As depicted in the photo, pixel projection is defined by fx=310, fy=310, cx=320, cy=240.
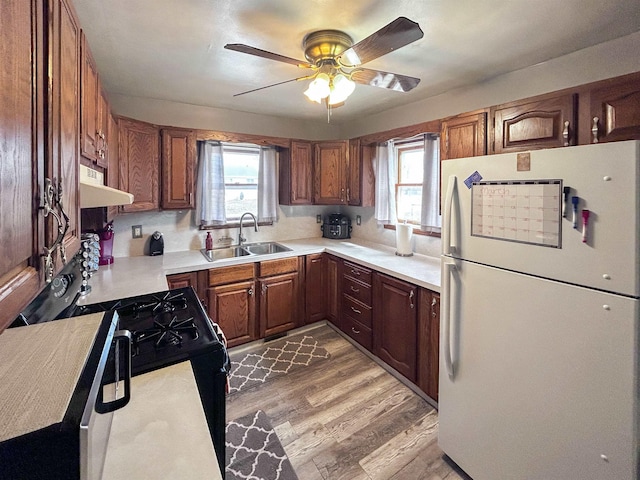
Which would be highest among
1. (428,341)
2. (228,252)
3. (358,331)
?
(228,252)

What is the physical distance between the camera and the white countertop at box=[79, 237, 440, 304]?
6.70ft

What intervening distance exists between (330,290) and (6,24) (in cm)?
299

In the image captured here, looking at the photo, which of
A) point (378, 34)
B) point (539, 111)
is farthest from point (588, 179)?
point (378, 34)

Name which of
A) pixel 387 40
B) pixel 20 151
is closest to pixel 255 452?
pixel 20 151

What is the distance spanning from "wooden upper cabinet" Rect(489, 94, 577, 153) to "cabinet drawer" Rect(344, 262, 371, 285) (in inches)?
53.9

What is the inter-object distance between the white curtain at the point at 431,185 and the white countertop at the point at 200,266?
34 centimetres

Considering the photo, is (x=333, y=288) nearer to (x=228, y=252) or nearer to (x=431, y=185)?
(x=228, y=252)

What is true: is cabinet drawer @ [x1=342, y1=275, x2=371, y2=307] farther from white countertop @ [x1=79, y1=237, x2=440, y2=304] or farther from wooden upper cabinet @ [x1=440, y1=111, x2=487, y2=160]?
wooden upper cabinet @ [x1=440, y1=111, x2=487, y2=160]

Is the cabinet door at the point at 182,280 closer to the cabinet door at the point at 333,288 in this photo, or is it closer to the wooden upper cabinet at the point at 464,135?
the cabinet door at the point at 333,288

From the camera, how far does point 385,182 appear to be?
3.26m

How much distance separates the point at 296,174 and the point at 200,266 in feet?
4.82

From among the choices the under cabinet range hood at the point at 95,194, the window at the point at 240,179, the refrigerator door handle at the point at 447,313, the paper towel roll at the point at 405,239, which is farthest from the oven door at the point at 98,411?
the window at the point at 240,179

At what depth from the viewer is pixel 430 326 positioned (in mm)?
2156

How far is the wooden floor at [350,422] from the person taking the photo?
1.73 m
